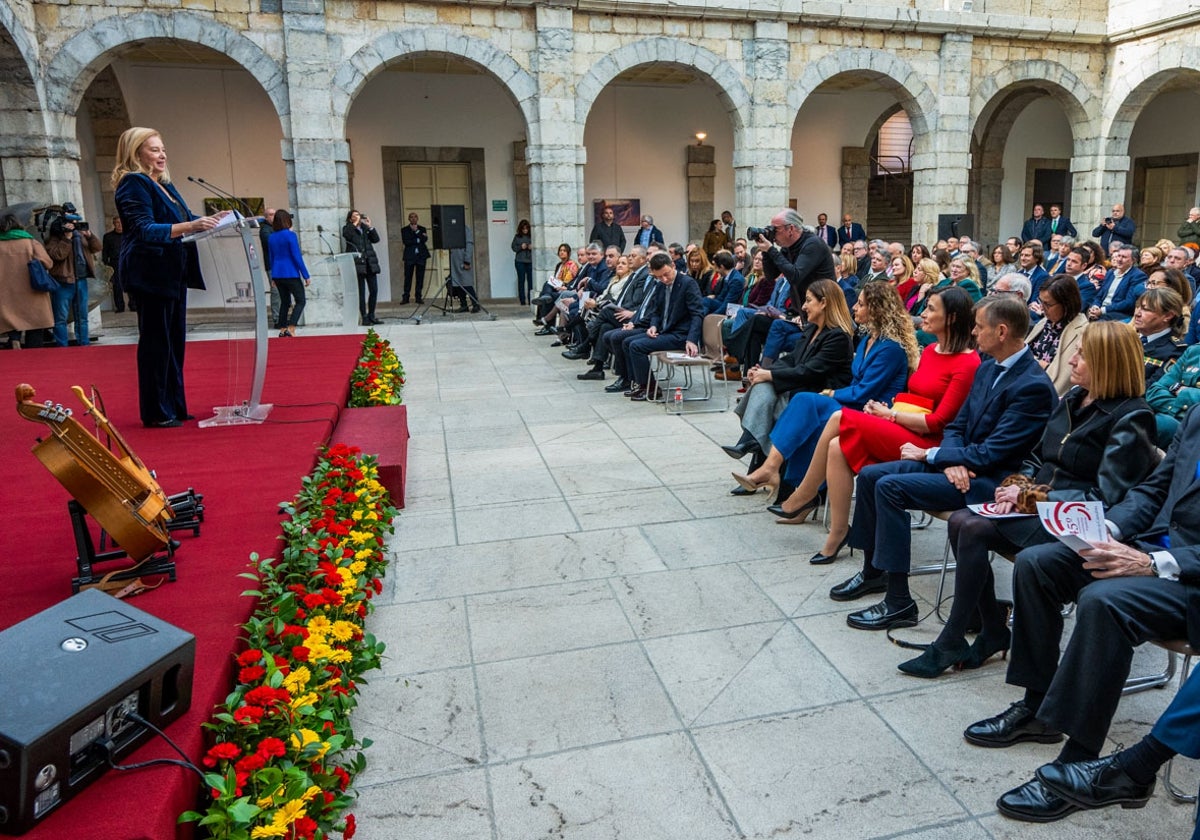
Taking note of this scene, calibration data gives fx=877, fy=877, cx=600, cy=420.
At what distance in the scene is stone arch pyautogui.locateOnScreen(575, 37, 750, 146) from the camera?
12883 millimetres

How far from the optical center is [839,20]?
1360 cm

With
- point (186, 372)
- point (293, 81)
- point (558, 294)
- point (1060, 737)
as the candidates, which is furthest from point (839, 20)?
point (1060, 737)

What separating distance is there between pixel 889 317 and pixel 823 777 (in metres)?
2.56

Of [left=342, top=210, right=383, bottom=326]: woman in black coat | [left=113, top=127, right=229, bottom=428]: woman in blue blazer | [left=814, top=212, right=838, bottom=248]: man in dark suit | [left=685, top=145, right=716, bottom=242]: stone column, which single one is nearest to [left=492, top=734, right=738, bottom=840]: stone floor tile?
[left=113, top=127, right=229, bottom=428]: woman in blue blazer

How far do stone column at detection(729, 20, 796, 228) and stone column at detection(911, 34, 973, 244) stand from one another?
2.61m

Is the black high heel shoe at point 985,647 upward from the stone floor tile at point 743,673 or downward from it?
upward

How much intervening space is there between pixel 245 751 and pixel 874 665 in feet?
6.76

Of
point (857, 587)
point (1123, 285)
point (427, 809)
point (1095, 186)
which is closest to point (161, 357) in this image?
point (427, 809)

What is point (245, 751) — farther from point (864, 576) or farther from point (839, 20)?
point (839, 20)

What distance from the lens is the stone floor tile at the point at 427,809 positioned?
2256 millimetres

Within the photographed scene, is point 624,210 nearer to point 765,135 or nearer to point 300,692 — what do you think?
point 765,135

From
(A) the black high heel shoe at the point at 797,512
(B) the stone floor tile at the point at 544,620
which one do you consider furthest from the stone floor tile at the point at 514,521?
(A) the black high heel shoe at the point at 797,512

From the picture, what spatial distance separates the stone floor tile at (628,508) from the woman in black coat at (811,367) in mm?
443

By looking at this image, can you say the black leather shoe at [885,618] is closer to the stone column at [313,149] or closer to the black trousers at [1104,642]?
the black trousers at [1104,642]
